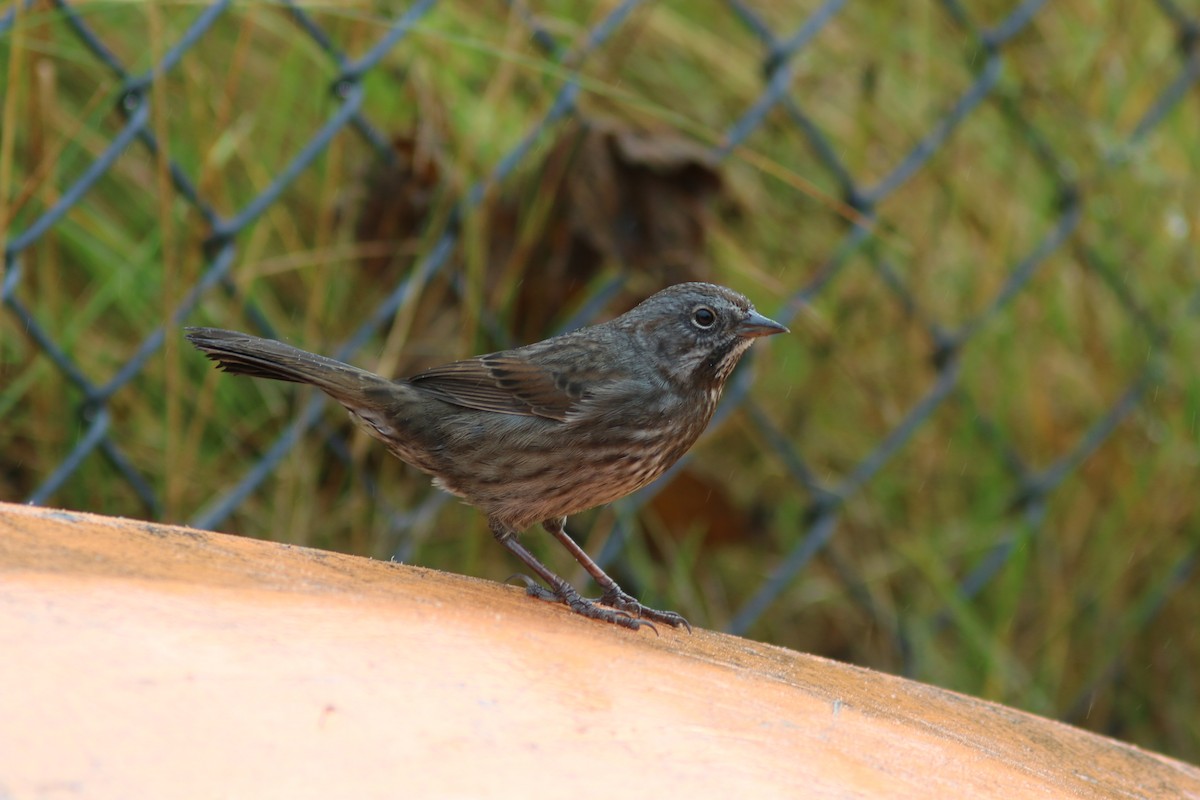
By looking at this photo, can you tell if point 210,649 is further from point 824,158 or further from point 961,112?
point 961,112

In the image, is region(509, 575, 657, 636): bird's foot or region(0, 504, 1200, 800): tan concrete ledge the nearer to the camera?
region(0, 504, 1200, 800): tan concrete ledge

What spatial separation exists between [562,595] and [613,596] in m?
0.21

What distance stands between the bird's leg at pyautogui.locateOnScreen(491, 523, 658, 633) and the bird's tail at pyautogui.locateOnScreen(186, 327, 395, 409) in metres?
0.39

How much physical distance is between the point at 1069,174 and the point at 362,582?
10.3 ft

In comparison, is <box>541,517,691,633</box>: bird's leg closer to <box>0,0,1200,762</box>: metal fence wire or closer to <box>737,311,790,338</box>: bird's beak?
<box>0,0,1200,762</box>: metal fence wire

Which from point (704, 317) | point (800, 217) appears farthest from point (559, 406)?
point (800, 217)

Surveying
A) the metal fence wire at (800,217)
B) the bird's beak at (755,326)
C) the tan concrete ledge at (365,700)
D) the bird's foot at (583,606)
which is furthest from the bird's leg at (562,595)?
the bird's beak at (755,326)

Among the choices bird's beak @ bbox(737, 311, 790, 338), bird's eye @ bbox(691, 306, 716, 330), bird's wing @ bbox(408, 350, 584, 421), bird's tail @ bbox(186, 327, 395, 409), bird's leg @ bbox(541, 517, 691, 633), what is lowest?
bird's leg @ bbox(541, 517, 691, 633)

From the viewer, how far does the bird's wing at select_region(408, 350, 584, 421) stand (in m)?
3.10

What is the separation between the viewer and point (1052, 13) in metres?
4.77

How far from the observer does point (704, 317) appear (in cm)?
323

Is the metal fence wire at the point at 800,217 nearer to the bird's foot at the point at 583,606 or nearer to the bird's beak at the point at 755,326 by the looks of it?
the bird's beak at the point at 755,326

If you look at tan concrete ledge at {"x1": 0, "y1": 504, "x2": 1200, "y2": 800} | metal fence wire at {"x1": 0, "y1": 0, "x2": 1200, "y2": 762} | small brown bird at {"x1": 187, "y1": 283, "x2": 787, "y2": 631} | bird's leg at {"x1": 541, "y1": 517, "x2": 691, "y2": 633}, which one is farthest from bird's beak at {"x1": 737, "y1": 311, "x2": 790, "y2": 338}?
tan concrete ledge at {"x1": 0, "y1": 504, "x2": 1200, "y2": 800}

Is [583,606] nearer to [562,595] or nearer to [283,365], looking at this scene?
[562,595]
